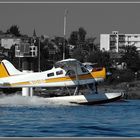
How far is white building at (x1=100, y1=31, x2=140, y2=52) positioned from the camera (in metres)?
96.2

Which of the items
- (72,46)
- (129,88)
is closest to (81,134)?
(129,88)

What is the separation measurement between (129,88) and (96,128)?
37690 mm

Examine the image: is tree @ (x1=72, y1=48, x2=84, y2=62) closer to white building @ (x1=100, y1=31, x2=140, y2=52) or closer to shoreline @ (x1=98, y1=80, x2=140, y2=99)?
shoreline @ (x1=98, y1=80, x2=140, y2=99)

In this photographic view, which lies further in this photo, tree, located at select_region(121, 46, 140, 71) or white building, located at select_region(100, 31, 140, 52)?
white building, located at select_region(100, 31, 140, 52)

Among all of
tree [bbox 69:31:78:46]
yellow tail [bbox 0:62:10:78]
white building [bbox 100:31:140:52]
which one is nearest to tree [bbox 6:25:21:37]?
tree [bbox 69:31:78:46]

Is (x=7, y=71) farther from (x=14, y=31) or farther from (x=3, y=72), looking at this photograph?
(x=14, y=31)

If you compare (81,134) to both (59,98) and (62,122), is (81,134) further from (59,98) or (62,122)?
(59,98)

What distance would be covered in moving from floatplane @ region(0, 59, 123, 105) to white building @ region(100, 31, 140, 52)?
63.8 meters

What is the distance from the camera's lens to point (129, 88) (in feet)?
185

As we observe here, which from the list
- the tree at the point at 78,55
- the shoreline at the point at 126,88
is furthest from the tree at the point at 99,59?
the tree at the point at 78,55

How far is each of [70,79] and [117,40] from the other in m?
67.5

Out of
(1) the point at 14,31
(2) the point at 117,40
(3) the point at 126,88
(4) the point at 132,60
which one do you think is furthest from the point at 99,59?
(2) the point at 117,40

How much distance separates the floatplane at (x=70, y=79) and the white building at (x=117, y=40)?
209ft

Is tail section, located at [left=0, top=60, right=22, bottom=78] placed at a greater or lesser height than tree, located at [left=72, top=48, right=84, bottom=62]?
greater
